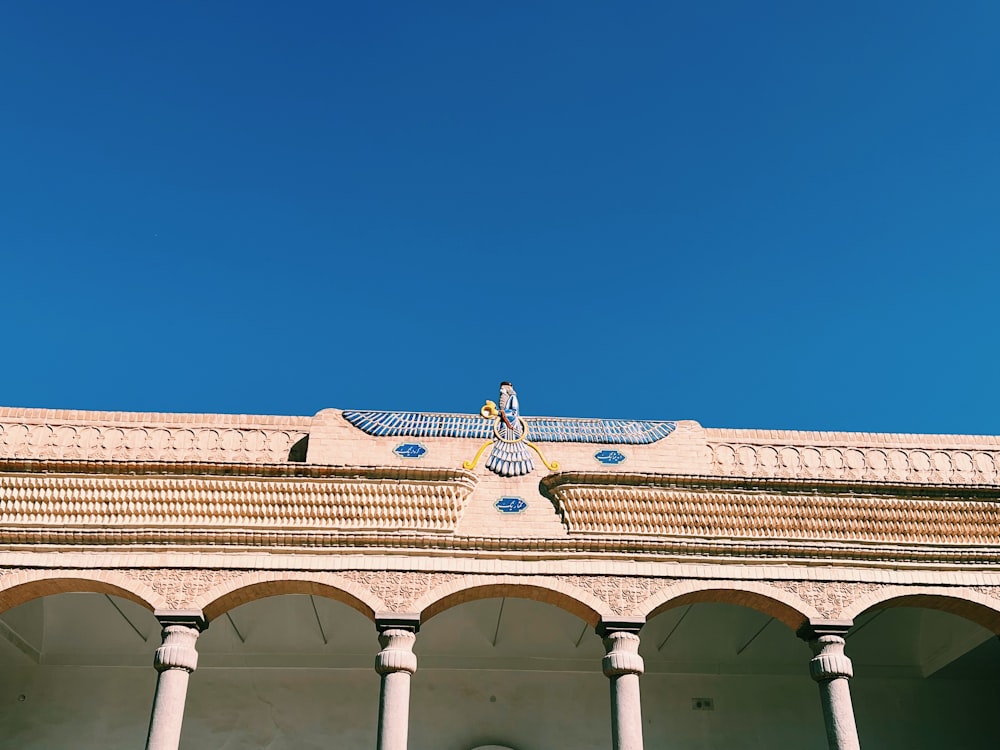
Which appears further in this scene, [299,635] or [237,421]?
[299,635]

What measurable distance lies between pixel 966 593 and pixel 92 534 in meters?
9.07

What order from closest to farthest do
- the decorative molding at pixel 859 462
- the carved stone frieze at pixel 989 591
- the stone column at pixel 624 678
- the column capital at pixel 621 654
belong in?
the stone column at pixel 624 678
the column capital at pixel 621 654
the carved stone frieze at pixel 989 591
the decorative molding at pixel 859 462

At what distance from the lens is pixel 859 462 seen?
11258 millimetres

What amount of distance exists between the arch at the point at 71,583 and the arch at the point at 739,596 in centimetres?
506

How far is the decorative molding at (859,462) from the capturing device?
11.1 m

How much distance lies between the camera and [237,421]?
1120 centimetres

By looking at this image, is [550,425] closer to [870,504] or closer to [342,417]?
[342,417]

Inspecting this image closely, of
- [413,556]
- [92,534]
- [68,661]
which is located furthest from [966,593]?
[68,661]

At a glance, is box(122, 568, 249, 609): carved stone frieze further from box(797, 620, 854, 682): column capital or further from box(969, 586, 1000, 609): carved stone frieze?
box(969, 586, 1000, 609): carved stone frieze

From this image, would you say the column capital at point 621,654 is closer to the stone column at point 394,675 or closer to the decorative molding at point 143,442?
the stone column at point 394,675

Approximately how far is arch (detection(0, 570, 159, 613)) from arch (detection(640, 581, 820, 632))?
199 inches

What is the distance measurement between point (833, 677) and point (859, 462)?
2593 millimetres

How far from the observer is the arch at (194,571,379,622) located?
9.88 meters

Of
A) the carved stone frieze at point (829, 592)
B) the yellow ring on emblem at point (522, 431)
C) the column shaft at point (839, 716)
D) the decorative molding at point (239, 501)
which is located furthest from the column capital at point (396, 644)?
the column shaft at point (839, 716)
